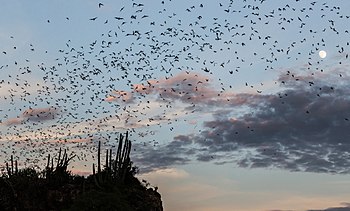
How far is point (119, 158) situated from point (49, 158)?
21.4ft

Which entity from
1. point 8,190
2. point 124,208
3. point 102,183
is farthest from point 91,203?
point 8,190

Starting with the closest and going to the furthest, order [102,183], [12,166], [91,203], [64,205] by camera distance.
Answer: [91,203], [102,183], [64,205], [12,166]

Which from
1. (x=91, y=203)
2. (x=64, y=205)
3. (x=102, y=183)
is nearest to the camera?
(x=91, y=203)

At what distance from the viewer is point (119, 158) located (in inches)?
1394

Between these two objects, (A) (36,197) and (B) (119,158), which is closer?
(B) (119,158)

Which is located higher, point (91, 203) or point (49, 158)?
point (49, 158)

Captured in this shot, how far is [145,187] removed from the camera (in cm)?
3884

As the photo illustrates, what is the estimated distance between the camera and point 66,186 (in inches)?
1510

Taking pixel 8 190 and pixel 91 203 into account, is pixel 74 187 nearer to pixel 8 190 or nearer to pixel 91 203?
pixel 8 190

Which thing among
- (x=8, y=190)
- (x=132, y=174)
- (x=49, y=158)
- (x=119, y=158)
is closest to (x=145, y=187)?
(x=132, y=174)

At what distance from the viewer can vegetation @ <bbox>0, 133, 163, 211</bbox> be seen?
35.4 metres

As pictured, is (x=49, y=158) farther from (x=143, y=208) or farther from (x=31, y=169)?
(x=143, y=208)

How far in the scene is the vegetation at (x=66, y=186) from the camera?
1394 inches

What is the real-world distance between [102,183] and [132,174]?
401cm
